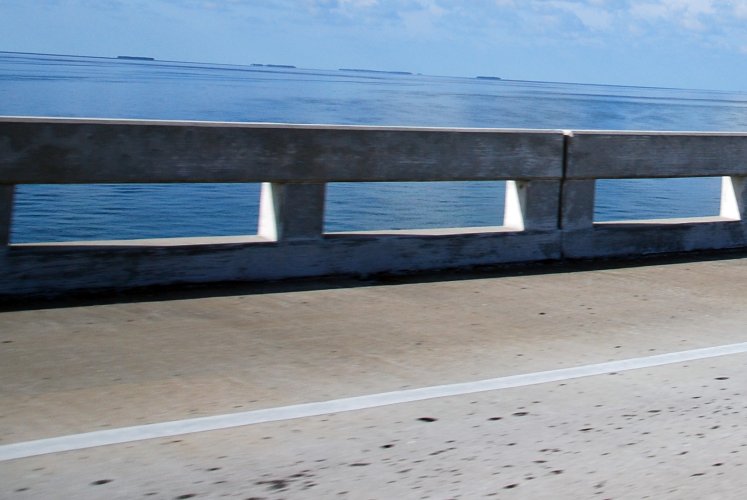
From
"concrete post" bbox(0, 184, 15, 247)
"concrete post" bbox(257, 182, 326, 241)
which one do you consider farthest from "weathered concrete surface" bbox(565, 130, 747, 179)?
"concrete post" bbox(0, 184, 15, 247)

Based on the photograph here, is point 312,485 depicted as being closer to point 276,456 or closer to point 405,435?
point 276,456

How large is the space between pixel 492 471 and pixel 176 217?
612 inches

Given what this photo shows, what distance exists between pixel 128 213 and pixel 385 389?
47.0ft

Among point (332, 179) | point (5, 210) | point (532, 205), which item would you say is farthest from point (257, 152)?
point (532, 205)

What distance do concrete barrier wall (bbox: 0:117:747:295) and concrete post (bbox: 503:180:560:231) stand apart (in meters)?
0.01

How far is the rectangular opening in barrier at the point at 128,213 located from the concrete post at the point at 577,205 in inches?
327

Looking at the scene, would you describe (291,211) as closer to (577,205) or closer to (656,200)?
(577,205)

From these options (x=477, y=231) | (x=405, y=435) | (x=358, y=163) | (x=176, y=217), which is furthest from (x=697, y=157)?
(x=176, y=217)

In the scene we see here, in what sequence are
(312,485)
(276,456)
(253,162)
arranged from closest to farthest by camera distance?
(312,485) → (276,456) → (253,162)

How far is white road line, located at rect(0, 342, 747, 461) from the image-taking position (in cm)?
489

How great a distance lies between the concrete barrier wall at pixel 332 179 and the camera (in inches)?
299

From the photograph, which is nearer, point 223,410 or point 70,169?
point 223,410

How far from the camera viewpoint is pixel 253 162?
27.2ft

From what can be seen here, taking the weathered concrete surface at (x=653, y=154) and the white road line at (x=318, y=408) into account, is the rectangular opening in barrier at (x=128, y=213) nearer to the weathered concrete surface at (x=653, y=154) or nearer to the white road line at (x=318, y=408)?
the weathered concrete surface at (x=653, y=154)
